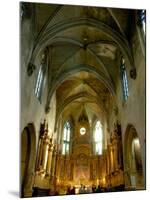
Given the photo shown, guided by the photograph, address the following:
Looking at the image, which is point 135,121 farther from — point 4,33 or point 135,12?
point 4,33

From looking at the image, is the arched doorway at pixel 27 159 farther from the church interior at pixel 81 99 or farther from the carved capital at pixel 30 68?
the carved capital at pixel 30 68

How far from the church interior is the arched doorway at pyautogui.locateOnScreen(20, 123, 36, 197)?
0.6 inches

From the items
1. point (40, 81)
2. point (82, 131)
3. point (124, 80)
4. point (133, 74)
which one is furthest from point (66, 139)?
point (133, 74)

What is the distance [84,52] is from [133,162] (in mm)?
2146

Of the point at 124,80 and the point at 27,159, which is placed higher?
the point at 124,80

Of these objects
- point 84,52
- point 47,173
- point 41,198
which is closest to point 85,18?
point 84,52

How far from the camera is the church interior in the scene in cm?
489

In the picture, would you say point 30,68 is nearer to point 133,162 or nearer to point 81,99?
→ point 81,99

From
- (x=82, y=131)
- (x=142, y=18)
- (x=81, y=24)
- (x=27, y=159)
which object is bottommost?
(x=27, y=159)

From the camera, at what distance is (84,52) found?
5.41 metres

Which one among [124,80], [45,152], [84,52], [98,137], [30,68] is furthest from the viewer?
[124,80]

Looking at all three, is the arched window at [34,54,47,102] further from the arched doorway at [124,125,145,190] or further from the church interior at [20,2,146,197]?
the arched doorway at [124,125,145,190]

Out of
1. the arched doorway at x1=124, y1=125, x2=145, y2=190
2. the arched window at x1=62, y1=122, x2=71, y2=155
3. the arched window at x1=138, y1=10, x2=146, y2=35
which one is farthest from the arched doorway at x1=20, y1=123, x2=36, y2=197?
the arched window at x1=138, y1=10, x2=146, y2=35

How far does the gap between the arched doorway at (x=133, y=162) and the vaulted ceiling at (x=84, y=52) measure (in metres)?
0.70
